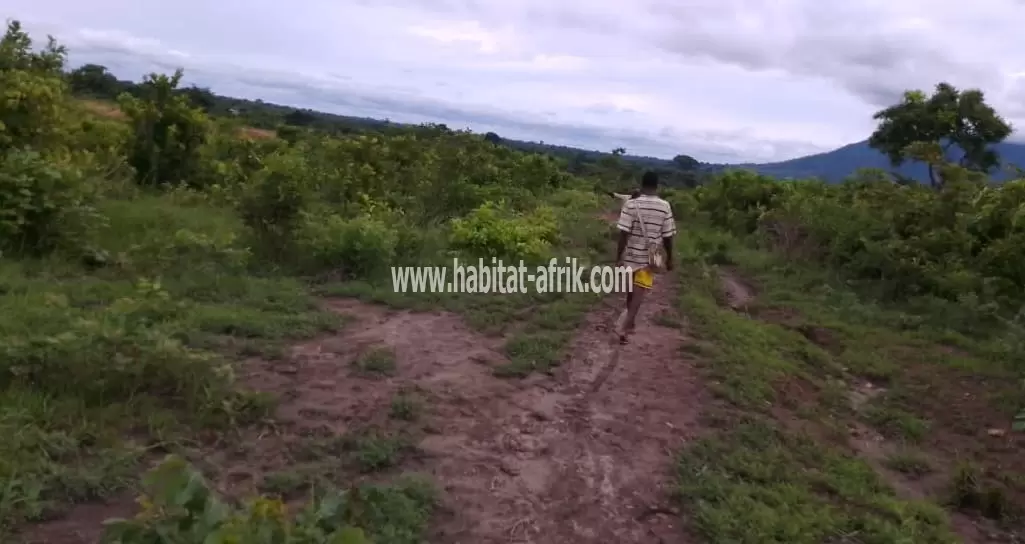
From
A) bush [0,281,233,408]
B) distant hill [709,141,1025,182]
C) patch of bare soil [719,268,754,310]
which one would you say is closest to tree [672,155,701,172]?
distant hill [709,141,1025,182]

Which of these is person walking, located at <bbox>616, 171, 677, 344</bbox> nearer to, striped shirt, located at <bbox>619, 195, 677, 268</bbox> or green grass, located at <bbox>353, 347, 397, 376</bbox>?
striped shirt, located at <bbox>619, 195, 677, 268</bbox>

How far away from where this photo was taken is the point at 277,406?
15.1 ft

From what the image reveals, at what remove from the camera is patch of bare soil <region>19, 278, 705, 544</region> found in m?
3.76

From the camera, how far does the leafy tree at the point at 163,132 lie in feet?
39.5

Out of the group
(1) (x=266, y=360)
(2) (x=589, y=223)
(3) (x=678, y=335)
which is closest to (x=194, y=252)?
(1) (x=266, y=360)

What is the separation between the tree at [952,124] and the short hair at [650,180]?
1219 cm

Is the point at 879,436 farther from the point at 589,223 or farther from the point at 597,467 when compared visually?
the point at 589,223

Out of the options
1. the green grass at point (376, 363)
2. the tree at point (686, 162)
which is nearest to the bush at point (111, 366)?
the green grass at point (376, 363)

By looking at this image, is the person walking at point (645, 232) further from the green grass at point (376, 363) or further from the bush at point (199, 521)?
the bush at point (199, 521)

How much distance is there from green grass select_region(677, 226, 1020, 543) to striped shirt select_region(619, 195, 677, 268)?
0.90 m

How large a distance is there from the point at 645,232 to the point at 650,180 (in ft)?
1.31

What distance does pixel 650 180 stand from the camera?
645 centimetres

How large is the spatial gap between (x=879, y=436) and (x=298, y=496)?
149 inches

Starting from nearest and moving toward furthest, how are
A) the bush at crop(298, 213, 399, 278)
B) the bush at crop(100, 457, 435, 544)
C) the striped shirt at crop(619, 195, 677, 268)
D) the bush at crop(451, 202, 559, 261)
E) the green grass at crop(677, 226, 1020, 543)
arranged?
the bush at crop(100, 457, 435, 544)
the green grass at crop(677, 226, 1020, 543)
the striped shirt at crop(619, 195, 677, 268)
the bush at crop(298, 213, 399, 278)
the bush at crop(451, 202, 559, 261)
